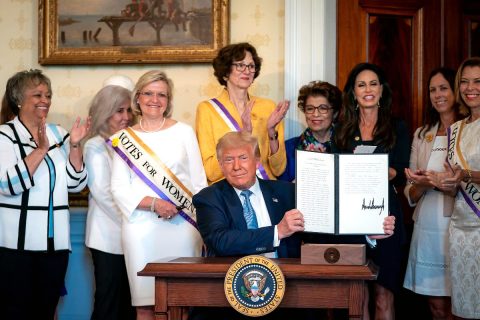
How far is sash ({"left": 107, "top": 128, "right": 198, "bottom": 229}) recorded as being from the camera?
3824mm

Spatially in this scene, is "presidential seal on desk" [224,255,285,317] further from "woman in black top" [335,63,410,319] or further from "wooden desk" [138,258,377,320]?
"woman in black top" [335,63,410,319]

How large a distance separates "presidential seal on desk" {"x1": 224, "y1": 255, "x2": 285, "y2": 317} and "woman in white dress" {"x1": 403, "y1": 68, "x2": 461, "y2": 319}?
55.1 inches

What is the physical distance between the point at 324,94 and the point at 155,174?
1.04m

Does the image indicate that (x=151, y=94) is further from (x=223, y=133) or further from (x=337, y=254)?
(x=337, y=254)

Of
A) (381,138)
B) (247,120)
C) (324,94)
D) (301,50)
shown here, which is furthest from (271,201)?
(301,50)

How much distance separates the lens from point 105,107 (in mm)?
4191

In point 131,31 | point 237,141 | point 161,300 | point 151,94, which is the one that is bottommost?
point 161,300

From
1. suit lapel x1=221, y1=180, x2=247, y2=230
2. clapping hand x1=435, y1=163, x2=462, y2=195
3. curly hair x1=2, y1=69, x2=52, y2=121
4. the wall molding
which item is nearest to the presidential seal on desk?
suit lapel x1=221, y1=180, x2=247, y2=230

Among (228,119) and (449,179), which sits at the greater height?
(228,119)

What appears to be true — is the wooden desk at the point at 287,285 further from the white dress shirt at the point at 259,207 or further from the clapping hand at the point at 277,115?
the clapping hand at the point at 277,115

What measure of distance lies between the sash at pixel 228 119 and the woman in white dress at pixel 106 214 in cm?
51

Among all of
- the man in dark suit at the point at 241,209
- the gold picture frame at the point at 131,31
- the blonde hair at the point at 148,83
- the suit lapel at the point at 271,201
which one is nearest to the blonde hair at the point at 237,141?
the man in dark suit at the point at 241,209

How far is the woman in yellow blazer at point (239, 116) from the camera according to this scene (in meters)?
3.97

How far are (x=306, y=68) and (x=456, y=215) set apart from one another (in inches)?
51.4
